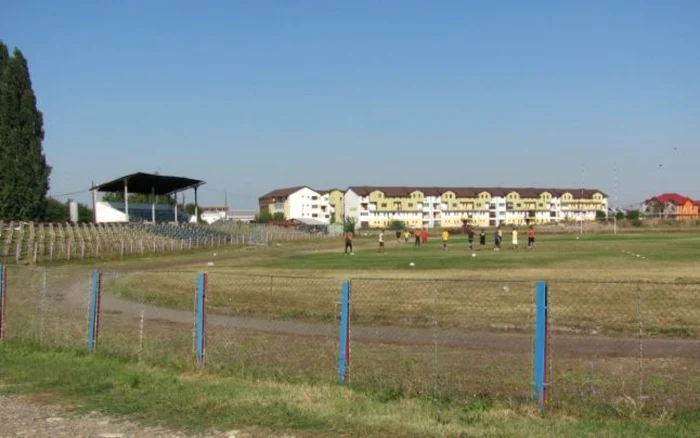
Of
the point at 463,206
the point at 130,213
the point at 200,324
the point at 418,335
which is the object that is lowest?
the point at 418,335

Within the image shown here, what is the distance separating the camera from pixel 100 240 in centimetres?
5597

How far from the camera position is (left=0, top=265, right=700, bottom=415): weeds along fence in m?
9.34

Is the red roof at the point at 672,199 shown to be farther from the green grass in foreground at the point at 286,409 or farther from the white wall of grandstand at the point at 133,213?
the green grass in foreground at the point at 286,409

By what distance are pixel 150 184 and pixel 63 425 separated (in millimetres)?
80224

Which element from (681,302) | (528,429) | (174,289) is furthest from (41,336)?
(681,302)

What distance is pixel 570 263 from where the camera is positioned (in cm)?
3594

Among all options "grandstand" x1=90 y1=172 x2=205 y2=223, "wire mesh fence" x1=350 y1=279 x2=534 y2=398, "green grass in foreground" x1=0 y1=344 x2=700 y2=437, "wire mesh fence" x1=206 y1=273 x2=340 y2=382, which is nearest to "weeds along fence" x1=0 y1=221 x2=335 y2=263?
"grandstand" x1=90 y1=172 x2=205 y2=223

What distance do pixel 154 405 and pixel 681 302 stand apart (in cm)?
1492

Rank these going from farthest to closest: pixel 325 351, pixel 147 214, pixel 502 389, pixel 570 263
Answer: pixel 147 214 < pixel 570 263 < pixel 325 351 < pixel 502 389

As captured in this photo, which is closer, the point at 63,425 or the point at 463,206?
the point at 63,425

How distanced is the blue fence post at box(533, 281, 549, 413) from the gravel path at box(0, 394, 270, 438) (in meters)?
3.26

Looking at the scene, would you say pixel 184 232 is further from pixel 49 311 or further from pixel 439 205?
pixel 439 205

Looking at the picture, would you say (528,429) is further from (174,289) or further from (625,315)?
(174,289)

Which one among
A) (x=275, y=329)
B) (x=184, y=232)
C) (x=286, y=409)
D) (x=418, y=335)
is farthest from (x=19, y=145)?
(x=286, y=409)
